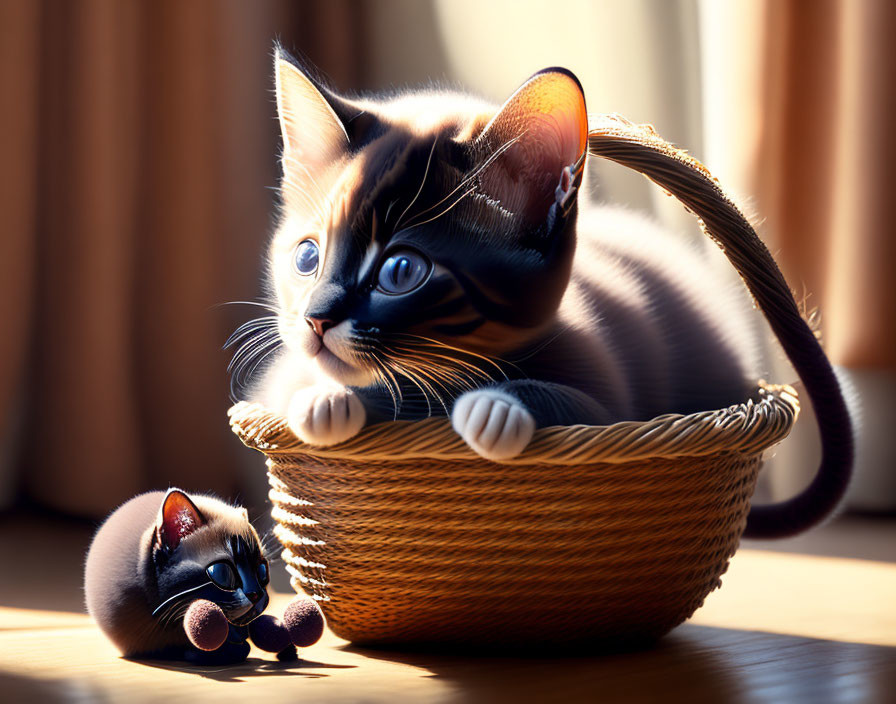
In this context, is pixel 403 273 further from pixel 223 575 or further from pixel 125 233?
pixel 125 233

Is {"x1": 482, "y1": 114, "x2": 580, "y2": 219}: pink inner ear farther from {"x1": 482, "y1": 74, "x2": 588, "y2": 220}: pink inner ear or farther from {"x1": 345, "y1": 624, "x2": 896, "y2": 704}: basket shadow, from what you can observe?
{"x1": 345, "y1": 624, "x2": 896, "y2": 704}: basket shadow

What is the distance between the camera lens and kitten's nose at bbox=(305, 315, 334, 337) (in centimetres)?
85

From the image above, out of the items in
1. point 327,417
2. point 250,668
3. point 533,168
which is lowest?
point 250,668

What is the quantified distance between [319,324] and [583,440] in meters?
0.24

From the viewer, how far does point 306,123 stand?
0.98 metres

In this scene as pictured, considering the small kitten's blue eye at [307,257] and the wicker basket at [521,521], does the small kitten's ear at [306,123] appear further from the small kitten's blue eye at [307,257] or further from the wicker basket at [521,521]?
the wicker basket at [521,521]

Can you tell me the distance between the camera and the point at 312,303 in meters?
0.86

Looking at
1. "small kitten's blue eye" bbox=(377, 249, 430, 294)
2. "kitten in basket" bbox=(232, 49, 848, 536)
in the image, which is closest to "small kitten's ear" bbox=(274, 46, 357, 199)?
"kitten in basket" bbox=(232, 49, 848, 536)

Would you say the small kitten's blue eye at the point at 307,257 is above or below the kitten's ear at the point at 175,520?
above

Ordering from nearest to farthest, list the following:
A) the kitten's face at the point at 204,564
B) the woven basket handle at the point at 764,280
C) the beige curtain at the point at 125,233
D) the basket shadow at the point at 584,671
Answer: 1. the basket shadow at the point at 584,671
2. the kitten's face at the point at 204,564
3. the woven basket handle at the point at 764,280
4. the beige curtain at the point at 125,233

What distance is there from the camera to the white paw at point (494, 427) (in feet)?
2.58

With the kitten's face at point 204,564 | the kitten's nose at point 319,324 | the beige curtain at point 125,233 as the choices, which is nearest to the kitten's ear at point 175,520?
the kitten's face at point 204,564

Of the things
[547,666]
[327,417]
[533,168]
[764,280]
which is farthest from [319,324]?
[764,280]

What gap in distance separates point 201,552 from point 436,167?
1.31ft
